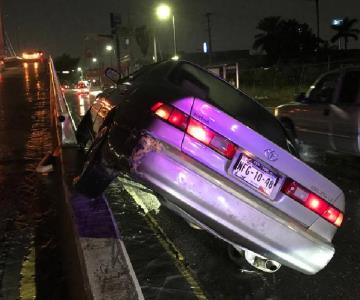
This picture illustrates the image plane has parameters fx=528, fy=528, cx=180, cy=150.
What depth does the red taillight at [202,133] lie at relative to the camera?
360cm

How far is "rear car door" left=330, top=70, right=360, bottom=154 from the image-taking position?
822cm

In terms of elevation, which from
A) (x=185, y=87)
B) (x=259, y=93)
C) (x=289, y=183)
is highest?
(x=185, y=87)

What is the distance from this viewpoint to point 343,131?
851cm

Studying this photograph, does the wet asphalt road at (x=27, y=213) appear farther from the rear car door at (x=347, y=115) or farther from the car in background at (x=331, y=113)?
the rear car door at (x=347, y=115)

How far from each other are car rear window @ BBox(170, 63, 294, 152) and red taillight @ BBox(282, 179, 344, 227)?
66 centimetres

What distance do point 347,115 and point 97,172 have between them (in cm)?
522

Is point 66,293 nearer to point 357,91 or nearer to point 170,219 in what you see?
point 170,219

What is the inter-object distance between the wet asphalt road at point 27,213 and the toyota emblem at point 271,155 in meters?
1.89

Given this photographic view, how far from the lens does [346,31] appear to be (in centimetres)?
8588

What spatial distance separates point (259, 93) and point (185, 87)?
30.7 meters

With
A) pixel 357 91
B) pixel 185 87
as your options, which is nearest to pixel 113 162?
pixel 185 87

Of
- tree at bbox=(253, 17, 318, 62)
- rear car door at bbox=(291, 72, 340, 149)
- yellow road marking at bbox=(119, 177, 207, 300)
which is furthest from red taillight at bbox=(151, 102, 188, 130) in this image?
tree at bbox=(253, 17, 318, 62)

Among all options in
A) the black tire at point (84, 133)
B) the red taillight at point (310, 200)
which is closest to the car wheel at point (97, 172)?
the red taillight at point (310, 200)

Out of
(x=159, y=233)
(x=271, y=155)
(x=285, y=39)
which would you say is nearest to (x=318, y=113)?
(x=159, y=233)
